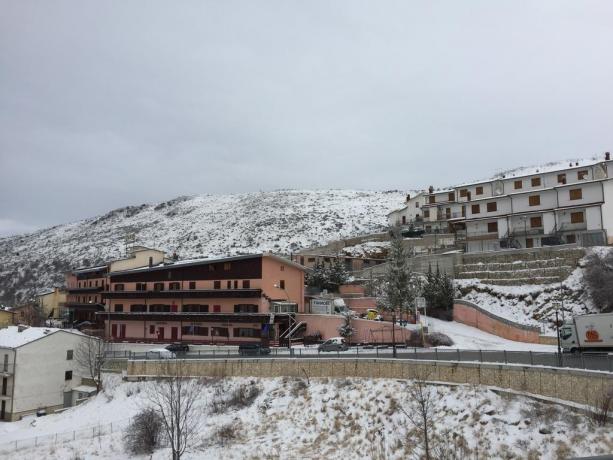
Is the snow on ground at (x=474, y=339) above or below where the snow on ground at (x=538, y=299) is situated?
below

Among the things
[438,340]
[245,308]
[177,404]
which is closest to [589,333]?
[438,340]

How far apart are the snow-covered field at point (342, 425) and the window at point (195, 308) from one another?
60.4ft

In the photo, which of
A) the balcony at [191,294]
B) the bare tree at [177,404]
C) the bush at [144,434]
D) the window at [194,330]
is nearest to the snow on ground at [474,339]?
the balcony at [191,294]

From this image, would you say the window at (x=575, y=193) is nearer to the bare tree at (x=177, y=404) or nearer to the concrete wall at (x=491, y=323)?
the concrete wall at (x=491, y=323)

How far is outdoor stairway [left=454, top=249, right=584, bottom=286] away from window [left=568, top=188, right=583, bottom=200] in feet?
38.8

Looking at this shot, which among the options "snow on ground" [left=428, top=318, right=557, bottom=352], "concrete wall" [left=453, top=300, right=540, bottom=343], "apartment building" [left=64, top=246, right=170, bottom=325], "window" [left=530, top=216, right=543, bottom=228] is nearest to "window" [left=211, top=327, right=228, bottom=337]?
"apartment building" [left=64, top=246, right=170, bottom=325]

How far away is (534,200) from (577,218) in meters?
6.88

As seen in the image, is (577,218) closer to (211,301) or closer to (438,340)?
(438,340)

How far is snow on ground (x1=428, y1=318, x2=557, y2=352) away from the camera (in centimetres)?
4447

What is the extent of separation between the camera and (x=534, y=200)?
6919cm

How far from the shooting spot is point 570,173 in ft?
243

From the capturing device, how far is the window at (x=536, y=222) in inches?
2653

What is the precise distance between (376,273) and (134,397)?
38.5 m

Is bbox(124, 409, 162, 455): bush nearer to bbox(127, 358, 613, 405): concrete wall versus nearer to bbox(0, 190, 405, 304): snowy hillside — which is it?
bbox(127, 358, 613, 405): concrete wall
